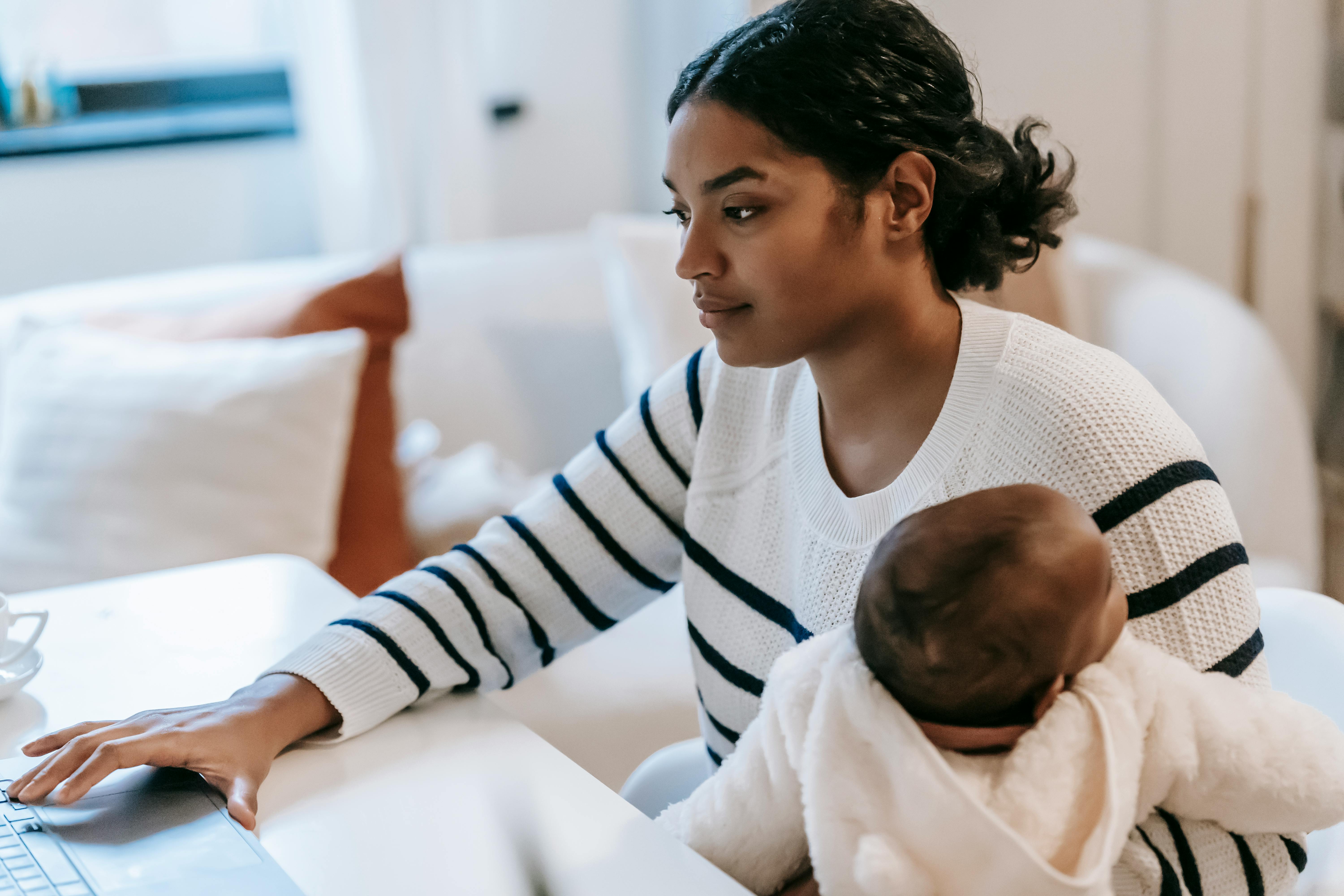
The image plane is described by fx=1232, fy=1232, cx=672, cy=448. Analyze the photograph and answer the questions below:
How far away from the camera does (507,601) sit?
1.06 metres

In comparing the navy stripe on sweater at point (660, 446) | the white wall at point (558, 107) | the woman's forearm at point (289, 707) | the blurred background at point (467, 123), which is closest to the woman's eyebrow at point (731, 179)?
the navy stripe on sweater at point (660, 446)

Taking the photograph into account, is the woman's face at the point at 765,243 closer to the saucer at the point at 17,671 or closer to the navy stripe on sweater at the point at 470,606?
the navy stripe on sweater at the point at 470,606

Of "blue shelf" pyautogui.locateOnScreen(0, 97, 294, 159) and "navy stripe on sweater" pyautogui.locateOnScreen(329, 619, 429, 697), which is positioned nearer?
"navy stripe on sweater" pyautogui.locateOnScreen(329, 619, 429, 697)

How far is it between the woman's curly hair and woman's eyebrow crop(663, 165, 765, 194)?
31 millimetres

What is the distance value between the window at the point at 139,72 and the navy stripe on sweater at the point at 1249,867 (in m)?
2.19

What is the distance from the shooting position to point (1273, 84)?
7.94 ft

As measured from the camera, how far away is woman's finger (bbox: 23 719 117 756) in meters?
0.83

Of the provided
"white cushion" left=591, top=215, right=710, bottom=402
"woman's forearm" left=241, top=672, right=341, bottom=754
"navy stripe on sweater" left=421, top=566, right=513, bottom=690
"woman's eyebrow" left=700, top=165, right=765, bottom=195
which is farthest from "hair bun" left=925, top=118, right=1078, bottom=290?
"white cushion" left=591, top=215, right=710, bottom=402

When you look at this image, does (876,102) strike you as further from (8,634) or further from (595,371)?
(595,371)

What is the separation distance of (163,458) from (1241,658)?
1.41 meters

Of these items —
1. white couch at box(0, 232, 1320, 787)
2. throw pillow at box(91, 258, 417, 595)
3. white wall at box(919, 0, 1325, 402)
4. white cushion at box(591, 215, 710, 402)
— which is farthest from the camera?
white wall at box(919, 0, 1325, 402)

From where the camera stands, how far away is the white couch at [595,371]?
5.13 ft

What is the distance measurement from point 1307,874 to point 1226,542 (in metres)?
0.25

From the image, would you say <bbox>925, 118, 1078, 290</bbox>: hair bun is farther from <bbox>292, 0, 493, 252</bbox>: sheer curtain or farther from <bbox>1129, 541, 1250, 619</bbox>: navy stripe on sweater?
<bbox>292, 0, 493, 252</bbox>: sheer curtain
